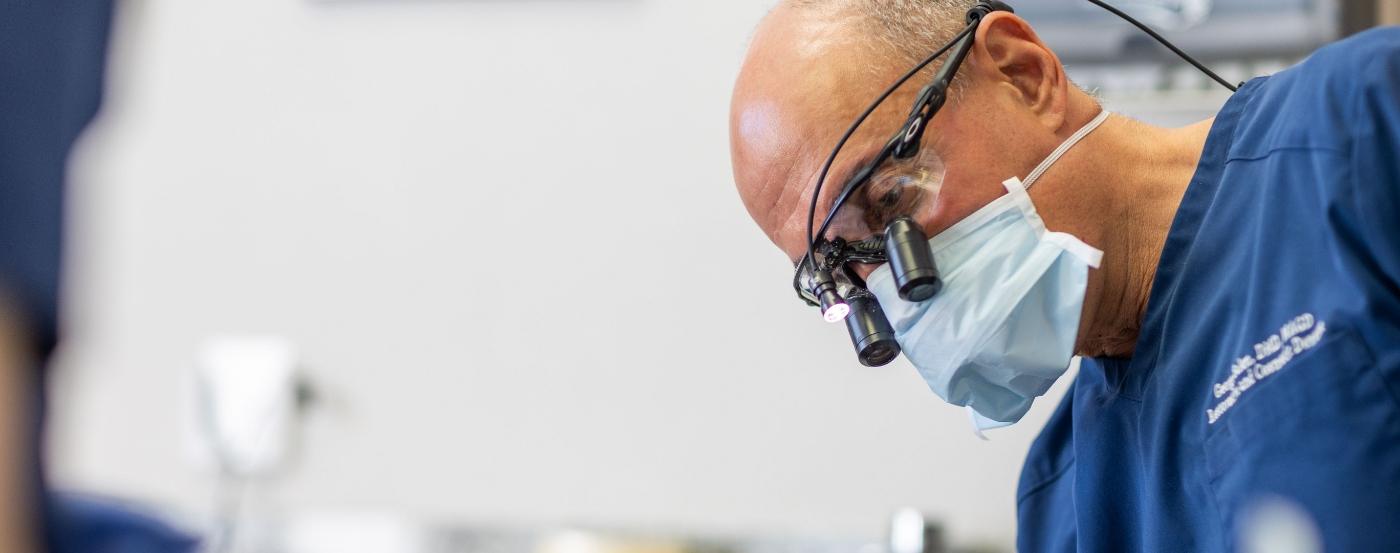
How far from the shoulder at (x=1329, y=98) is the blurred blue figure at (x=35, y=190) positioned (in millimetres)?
832

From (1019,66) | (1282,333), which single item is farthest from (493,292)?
(1282,333)

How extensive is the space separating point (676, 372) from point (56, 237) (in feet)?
4.65

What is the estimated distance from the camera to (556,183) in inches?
77.6

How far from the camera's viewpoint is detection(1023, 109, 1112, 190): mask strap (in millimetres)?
1124

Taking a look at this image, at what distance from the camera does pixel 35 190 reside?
19.6 inches

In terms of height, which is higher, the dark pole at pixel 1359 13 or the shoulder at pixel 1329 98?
the dark pole at pixel 1359 13

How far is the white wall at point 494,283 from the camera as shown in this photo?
72.3 inches

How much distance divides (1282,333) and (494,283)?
4.27ft

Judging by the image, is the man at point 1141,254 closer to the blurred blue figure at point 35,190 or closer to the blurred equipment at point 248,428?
the blurred blue figure at point 35,190

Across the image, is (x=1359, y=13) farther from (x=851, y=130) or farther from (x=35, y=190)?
(x=35, y=190)

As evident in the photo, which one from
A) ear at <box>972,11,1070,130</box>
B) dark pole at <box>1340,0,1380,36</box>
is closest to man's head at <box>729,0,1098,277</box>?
A: ear at <box>972,11,1070,130</box>

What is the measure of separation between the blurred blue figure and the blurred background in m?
1.37

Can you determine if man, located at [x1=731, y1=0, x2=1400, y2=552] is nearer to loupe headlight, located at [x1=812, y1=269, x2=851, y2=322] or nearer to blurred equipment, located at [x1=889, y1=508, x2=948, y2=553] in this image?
loupe headlight, located at [x1=812, y1=269, x2=851, y2=322]

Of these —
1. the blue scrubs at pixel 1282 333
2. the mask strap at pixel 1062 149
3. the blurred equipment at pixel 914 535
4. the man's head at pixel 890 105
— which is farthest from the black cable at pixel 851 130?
the blurred equipment at pixel 914 535
